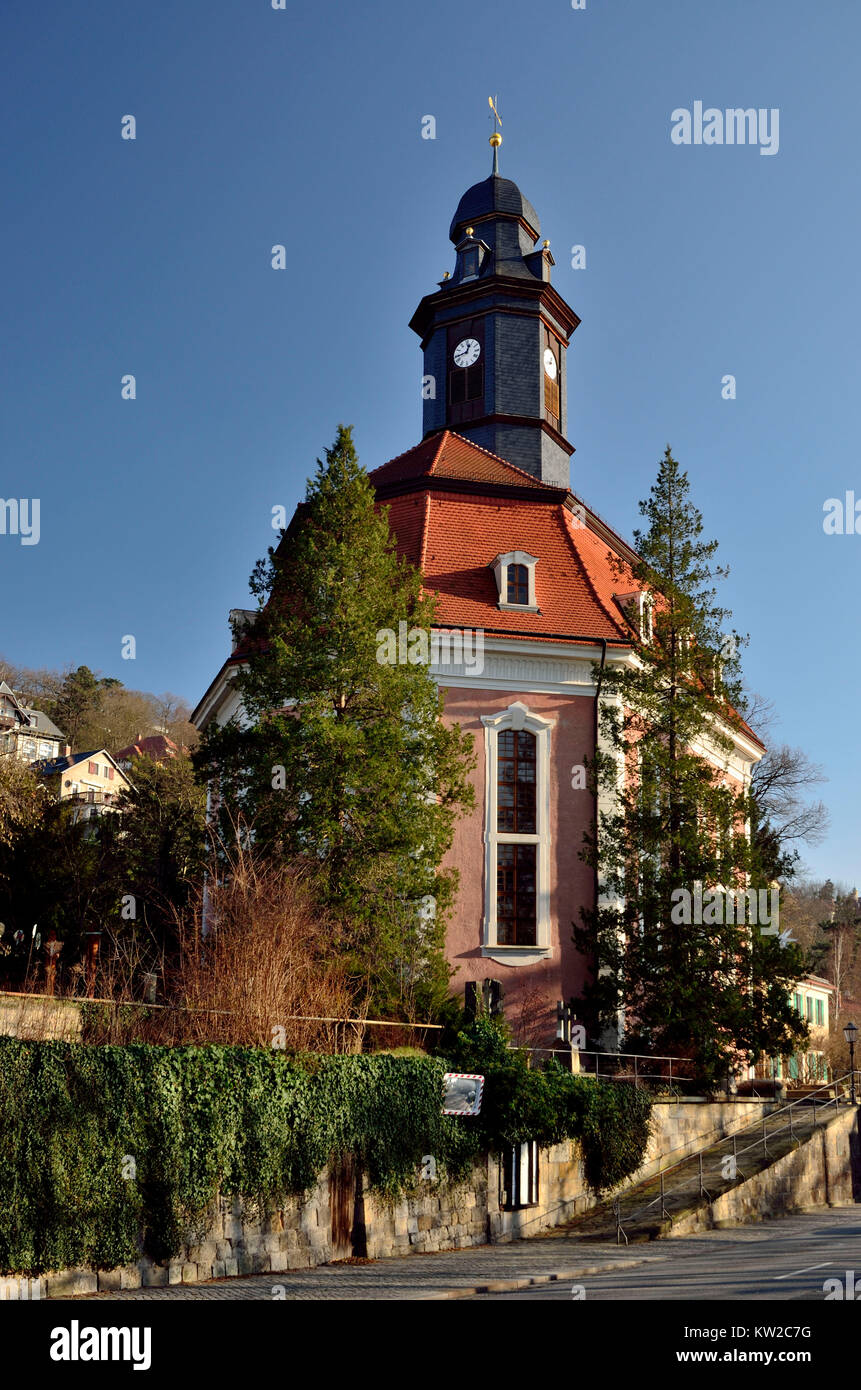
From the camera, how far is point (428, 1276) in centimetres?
1545

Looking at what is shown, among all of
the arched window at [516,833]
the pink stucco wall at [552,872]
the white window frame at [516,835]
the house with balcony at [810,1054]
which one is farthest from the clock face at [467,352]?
the house with balcony at [810,1054]

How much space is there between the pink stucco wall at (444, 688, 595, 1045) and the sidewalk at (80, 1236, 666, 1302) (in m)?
7.70

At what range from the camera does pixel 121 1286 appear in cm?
1349

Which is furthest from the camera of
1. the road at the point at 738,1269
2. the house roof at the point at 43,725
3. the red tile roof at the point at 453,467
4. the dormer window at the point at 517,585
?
the house roof at the point at 43,725

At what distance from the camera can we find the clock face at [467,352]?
117 feet

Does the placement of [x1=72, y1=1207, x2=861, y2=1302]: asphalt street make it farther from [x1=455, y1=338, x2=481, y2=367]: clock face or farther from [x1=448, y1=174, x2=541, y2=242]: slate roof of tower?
[x1=448, y1=174, x2=541, y2=242]: slate roof of tower

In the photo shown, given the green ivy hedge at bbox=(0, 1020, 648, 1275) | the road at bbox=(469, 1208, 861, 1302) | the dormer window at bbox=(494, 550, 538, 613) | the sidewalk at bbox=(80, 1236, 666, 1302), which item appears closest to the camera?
the road at bbox=(469, 1208, 861, 1302)

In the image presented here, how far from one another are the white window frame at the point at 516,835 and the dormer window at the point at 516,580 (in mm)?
2389

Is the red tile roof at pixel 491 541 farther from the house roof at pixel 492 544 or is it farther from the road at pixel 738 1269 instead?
the road at pixel 738 1269

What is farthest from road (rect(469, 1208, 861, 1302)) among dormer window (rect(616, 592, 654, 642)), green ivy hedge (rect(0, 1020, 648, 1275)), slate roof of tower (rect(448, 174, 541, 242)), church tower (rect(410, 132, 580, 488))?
slate roof of tower (rect(448, 174, 541, 242))

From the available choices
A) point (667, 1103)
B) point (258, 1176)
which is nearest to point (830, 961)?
point (667, 1103)

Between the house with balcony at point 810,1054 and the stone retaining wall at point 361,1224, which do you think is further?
the house with balcony at point 810,1054

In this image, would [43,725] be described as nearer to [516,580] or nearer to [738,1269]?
[516,580]

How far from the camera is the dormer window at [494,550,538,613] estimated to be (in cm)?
2894
